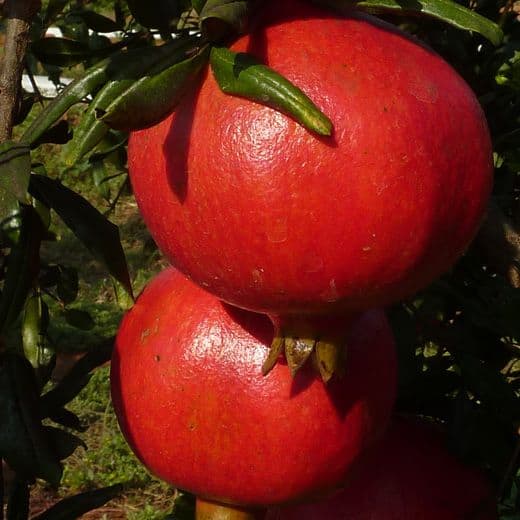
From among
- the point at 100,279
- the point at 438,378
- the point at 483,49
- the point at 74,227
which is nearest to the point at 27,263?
the point at 74,227

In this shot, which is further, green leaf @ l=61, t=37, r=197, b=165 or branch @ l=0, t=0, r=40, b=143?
branch @ l=0, t=0, r=40, b=143

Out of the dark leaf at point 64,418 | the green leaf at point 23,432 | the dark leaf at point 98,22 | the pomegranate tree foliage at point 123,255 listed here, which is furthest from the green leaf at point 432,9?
the dark leaf at point 98,22

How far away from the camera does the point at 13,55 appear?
77 cm

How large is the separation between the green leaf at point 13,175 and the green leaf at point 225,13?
0.18 metres

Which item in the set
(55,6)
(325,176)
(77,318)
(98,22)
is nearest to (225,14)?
(325,176)

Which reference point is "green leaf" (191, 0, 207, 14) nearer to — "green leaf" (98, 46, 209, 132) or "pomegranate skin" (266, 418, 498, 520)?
"green leaf" (98, 46, 209, 132)

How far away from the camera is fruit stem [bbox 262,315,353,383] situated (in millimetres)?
658

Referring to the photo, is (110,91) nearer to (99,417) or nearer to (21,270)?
(21,270)

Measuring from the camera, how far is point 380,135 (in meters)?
0.57

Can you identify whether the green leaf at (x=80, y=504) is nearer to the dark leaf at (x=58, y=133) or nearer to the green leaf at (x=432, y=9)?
the dark leaf at (x=58, y=133)

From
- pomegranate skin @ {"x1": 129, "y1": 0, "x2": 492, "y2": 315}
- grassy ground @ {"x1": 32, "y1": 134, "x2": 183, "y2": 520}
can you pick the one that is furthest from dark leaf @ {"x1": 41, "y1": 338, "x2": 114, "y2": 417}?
grassy ground @ {"x1": 32, "y1": 134, "x2": 183, "y2": 520}

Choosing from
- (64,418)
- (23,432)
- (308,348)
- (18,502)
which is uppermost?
(308,348)

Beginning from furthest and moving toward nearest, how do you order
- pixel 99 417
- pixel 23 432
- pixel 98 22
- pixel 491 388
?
1. pixel 99 417
2. pixel 98 22
3. pixel 491 388
4. pixel 23 432

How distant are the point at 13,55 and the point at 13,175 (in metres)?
0.11
